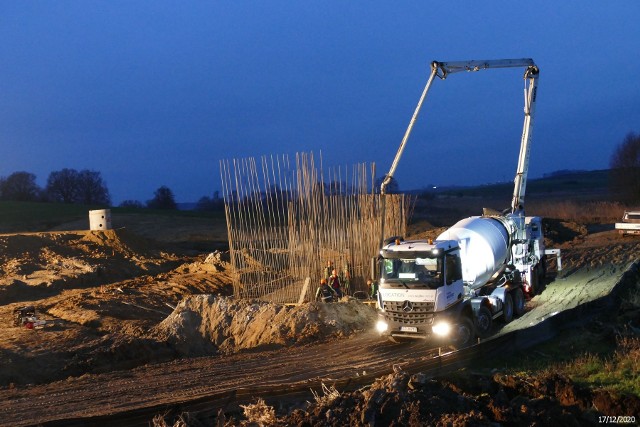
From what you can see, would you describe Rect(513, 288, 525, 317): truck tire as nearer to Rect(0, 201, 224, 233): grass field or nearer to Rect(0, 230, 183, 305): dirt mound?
Rect(0, 230, 183, 305): dirt mound

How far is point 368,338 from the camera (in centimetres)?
1417

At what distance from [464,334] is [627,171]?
153 ft

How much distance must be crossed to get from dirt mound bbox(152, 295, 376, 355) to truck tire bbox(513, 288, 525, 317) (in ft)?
11.1

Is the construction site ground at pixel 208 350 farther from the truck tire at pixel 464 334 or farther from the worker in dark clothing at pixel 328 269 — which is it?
the worker in dark clothing at pixel 328 269

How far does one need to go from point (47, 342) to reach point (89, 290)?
8.17 meters

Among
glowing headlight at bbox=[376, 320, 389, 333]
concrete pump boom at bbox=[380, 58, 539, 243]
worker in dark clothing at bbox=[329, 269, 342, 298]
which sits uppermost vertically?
concrete pump boom at bbox=[380, 58, 539, 243]

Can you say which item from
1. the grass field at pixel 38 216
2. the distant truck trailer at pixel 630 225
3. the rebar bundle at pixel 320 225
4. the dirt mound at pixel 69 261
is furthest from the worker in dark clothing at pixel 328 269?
the grass field at pixel 38 216

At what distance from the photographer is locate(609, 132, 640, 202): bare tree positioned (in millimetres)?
51938

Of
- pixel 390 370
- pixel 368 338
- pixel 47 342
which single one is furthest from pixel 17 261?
pixel 390 370

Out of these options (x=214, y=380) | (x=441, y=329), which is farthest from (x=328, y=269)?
(x=214, y=380)

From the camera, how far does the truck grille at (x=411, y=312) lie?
11984 mm

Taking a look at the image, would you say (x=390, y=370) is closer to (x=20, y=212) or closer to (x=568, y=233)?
(x=568, y=233)

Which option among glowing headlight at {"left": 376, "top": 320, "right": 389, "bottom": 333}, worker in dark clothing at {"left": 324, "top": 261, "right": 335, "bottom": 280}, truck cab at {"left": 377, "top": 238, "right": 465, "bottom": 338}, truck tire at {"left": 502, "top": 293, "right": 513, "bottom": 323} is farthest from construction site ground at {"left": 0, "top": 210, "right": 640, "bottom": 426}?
worker in dark clothing at {"left": 324, "top": 261, "right": 335, "bottom": 280}

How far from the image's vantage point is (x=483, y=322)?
13367 millimetres
